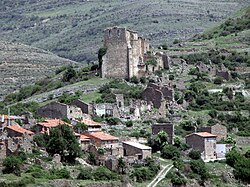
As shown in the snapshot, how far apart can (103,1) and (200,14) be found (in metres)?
37.0

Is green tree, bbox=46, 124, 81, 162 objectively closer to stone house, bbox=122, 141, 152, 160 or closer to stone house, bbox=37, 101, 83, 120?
stone house, bbox=122, 141, 152, 160

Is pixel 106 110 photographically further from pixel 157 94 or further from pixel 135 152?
pixel 135 152

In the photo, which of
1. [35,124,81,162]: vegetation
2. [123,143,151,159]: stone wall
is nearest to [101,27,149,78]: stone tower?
[123,143,151,159]: stone wall

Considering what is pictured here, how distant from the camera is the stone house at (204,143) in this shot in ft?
208

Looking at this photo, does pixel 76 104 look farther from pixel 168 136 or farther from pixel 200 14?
pixel 200 14

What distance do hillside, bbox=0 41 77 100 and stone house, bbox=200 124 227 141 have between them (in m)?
35.7


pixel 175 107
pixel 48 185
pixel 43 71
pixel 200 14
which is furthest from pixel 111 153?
pixel 200 14

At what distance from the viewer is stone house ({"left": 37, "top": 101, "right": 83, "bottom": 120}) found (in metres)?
66.9

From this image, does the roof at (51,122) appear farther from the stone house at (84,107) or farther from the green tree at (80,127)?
the stone house at (84,107)

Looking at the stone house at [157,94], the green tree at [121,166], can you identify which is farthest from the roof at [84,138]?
the stone house at [157,94]

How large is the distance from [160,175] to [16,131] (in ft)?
27.2

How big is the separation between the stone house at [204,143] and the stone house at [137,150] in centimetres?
381

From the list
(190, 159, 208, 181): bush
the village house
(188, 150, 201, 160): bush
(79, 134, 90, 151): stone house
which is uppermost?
the village house

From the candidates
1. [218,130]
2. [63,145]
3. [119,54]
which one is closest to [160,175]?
[63,145]
